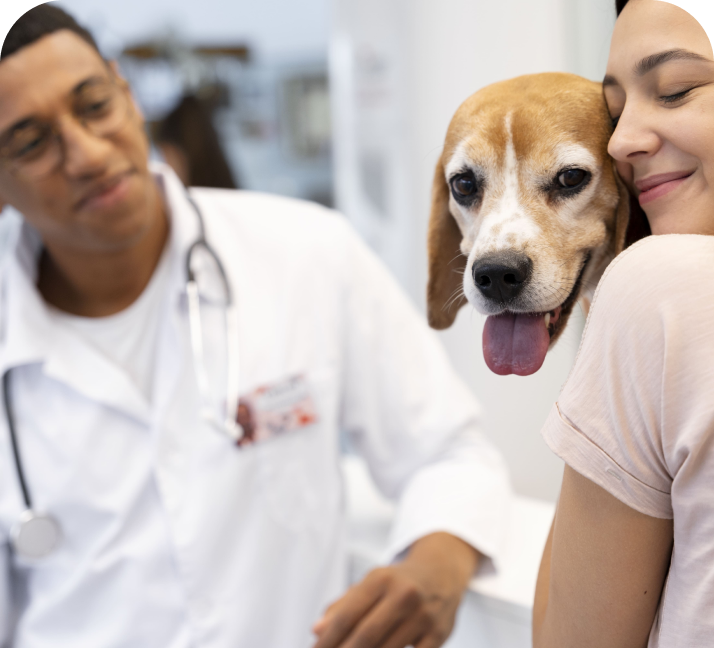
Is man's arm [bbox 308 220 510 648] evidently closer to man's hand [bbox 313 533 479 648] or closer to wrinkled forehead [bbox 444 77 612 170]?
man's hand [bbox 313 533 479 648]

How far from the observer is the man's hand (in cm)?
69

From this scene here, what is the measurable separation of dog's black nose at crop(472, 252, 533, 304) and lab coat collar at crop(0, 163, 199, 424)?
2.19 feet

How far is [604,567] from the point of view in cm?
36

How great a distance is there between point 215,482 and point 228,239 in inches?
15.0

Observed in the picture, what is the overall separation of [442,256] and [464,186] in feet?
0.17

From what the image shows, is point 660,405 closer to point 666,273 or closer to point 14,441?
point 666,273

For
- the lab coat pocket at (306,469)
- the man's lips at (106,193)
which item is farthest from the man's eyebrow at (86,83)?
the lab coat pocket at (306,469)

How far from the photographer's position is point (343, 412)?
3.60ft

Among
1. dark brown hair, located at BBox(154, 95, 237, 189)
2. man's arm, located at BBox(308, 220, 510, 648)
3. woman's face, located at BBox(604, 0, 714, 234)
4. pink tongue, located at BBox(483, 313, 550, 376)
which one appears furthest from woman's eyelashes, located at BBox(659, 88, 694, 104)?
dark brown hair, located at BBox(154, 95, 237, 189)

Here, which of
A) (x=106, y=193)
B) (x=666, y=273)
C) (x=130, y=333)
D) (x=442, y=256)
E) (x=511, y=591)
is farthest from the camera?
(x=130, y=333)

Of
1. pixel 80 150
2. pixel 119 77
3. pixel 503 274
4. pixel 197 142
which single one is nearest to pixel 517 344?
pixel 503 274

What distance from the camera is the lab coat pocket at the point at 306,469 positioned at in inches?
38.2

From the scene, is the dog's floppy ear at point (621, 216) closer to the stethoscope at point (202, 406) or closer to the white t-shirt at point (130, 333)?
the stethoscope at point (202, 406)

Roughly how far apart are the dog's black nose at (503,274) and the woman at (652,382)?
40mm
